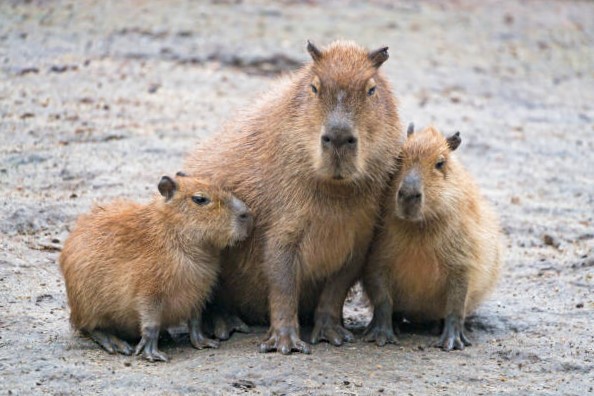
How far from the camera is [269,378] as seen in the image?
5.39 metres

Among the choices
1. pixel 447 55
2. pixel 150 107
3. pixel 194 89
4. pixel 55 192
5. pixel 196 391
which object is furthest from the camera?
pixel 447 55

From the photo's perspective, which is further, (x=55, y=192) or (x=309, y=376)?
(x=55, y=192)

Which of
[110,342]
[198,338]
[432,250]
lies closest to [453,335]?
[432,250]

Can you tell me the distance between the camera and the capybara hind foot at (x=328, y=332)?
6.21m

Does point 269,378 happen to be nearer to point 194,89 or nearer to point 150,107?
point 150,107

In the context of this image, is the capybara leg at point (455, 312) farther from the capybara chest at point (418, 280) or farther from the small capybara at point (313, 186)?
the small capybara at point (313, 186)

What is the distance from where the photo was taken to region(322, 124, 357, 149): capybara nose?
18.0 ft

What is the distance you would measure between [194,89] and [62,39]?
2030mm

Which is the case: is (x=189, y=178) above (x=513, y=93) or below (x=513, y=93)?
below

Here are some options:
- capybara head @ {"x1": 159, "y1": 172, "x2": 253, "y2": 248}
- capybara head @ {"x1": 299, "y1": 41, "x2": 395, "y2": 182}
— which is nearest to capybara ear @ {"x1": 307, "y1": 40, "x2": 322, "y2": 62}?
capybara head @ {"x1": 299, "y1": 41, "x2": 395, "y2": 182}

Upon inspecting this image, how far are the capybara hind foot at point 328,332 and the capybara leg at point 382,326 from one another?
0.41 feet

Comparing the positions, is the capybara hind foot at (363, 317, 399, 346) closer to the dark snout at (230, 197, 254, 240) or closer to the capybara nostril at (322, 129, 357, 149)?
the dark snout at (230, 197, 254, 240)

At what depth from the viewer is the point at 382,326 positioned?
Answer: 6.28m

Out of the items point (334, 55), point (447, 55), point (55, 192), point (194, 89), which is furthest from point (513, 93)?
point (334, 55)
